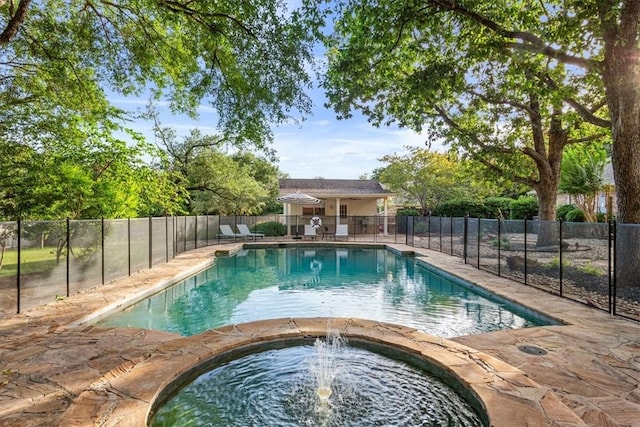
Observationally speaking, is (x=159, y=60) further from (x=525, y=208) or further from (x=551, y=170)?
(x=525, y=208)

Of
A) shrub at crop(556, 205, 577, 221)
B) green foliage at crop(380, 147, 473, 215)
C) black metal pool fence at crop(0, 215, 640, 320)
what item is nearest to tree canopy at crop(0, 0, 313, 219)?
black metal pool fence at crop(0, 215, 640, 320)

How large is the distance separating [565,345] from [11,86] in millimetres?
11884

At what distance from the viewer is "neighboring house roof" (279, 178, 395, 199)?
2201cm

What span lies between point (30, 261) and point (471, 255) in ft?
36.4

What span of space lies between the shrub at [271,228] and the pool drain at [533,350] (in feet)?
57.5

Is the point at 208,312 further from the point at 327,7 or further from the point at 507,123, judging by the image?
the point at 507,123

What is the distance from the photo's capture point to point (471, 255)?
36.6ft

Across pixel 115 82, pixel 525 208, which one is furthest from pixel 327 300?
pixel 525 208

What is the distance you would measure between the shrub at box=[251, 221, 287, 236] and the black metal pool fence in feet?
30.2

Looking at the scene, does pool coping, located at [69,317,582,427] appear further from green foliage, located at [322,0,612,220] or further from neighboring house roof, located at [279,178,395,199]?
neighboring house roof, located at [279,178,395,199]

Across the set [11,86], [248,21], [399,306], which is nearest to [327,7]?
[248,21]

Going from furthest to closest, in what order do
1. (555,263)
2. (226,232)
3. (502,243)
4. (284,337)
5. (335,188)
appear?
(335,188)
(226,232)
(502,243)
(555,263)
(284,337)

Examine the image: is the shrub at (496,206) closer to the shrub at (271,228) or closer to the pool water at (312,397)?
the shrub at (271,228)

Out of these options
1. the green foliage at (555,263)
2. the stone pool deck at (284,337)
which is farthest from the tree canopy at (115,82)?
the green foliage at (555,263)
